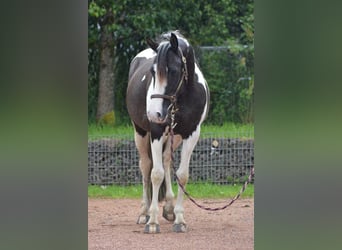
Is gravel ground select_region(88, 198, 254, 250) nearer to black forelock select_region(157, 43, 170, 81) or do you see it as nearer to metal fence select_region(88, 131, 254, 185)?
metal fence select_region(88, 131, 254, 185)

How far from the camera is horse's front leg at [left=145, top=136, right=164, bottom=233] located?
6.10 meters

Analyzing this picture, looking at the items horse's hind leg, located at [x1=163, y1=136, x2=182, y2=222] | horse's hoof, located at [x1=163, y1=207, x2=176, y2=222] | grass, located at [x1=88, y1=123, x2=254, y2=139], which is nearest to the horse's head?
horse's hind leg, located at [x1=163, y1=136, x2=182, y2=222]

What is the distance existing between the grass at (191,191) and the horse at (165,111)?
1598mm

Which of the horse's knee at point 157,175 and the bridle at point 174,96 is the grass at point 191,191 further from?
the bridle at point 174,96

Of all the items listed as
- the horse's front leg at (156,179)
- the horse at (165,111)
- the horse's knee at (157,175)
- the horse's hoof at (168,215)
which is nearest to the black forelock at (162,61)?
the horse at (165,111)

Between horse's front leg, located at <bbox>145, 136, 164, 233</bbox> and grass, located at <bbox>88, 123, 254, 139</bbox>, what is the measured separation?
3.04 m

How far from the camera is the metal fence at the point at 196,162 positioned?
891 cm

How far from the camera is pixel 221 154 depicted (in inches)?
354

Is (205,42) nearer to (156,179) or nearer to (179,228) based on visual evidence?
(156,179)

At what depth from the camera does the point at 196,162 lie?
892cm

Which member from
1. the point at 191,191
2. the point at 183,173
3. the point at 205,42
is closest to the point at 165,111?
the point at 183,173
